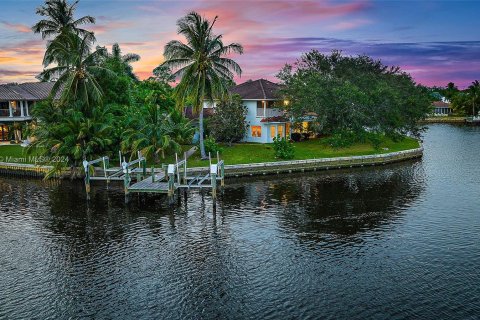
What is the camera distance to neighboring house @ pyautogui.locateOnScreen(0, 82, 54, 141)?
6219 cm

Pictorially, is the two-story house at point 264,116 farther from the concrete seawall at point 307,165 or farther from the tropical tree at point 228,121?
the concrete seawall at point 307,165

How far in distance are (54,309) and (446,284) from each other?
53.6ft

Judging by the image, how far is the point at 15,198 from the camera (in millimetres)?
34594

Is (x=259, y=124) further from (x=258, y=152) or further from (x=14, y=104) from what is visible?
(x=14, y=104)

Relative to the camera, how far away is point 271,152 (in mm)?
48906

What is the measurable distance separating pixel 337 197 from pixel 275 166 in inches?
433

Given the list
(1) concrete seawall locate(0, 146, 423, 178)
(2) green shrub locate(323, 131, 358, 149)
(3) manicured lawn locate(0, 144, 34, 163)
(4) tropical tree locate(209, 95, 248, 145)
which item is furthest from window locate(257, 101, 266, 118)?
(3) manicured lawn locate(0, 144, 34, 163)

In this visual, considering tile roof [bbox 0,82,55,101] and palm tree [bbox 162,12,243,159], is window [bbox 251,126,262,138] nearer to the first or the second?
palm tree [bbox 162,12,243,159]

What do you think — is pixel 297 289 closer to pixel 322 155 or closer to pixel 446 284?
pixel 446 284

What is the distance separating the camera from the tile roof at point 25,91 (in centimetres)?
6222

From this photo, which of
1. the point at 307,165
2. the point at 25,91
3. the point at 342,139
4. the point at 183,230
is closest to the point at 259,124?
the point at 342,139

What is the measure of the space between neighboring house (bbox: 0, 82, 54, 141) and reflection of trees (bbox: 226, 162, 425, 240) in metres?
42.5

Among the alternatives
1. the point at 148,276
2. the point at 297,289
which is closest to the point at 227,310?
the point at 297,289

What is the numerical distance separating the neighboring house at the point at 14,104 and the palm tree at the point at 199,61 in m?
30.2
